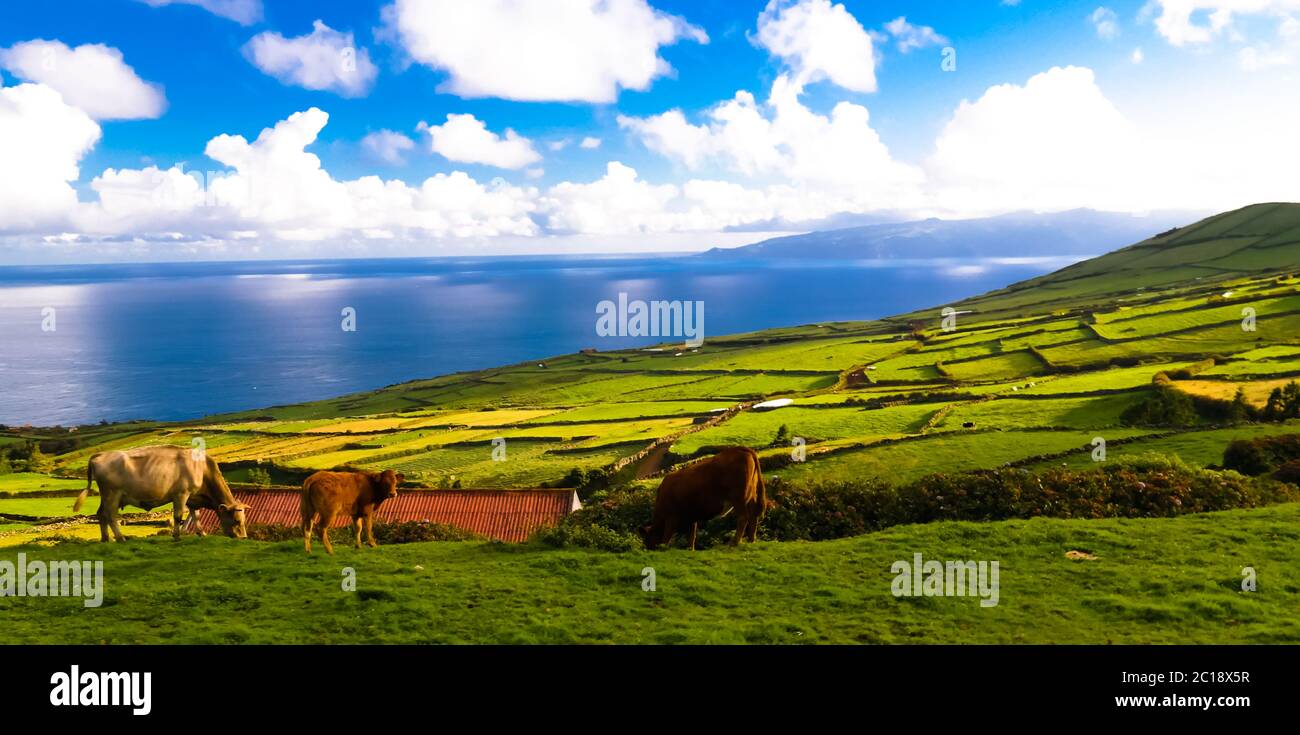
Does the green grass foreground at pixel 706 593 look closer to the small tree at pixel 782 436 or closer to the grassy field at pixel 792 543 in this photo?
the grassy field at pixel 792 543

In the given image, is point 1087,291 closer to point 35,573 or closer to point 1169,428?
point 1169,428

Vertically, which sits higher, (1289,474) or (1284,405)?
(1284,405)

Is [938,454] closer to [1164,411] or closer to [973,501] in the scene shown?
[973,501]

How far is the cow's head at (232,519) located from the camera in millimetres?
18953

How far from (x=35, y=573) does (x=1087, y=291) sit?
177 m

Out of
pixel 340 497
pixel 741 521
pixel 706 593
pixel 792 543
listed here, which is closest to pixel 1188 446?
pixel 792 543

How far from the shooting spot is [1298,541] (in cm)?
1587

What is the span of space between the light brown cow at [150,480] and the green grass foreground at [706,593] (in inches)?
36.9

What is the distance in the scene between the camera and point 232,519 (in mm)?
19156

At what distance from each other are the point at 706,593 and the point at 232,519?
12978 millimetres

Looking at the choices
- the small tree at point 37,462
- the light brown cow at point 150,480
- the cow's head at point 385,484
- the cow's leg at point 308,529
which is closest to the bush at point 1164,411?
the cow's head at point 385,484

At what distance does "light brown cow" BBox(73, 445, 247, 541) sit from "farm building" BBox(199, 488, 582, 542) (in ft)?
47.0

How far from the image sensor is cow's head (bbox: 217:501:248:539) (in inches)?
746
